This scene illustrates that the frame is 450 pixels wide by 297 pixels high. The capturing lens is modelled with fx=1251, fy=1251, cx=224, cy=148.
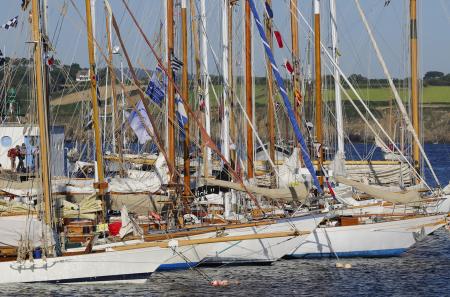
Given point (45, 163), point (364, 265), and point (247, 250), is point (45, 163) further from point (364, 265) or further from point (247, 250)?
point (364, 265)

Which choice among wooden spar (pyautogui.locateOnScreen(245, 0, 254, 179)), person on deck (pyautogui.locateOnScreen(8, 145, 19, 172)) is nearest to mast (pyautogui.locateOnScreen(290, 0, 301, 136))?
wooden spar (pyautogui.locateOnScreen(245, 0, 254, 179))

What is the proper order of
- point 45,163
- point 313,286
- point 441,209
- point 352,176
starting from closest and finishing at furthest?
point 45,163 → point 313,286 → point 441,209 → point 352,176

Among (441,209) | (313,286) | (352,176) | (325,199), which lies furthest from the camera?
(352,176)

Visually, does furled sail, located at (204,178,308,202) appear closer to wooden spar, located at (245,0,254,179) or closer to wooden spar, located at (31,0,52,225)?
wooden spar, located at (245,0,254,179)

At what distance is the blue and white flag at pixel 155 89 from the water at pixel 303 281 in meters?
9.22

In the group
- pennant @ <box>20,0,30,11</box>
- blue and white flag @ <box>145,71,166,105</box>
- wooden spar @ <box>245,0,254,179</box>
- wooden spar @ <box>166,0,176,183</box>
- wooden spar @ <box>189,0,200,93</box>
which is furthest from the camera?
wooden spar @ <box>189,0,200,93</box>

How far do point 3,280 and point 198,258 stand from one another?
6976 millimetres

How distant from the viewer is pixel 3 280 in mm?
39844

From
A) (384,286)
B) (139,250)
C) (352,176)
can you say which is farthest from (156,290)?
(352,176)

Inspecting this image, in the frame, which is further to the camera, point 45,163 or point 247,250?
point 247,250

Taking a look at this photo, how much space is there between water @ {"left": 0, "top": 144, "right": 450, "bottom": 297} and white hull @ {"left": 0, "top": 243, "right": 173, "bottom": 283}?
0.31 m

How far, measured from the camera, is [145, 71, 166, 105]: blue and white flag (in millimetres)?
51503

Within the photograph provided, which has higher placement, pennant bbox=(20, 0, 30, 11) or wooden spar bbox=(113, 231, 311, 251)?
pennant bbox=(20, 0, 30, 11)

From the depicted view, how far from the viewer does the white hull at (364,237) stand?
4759 centimetres
